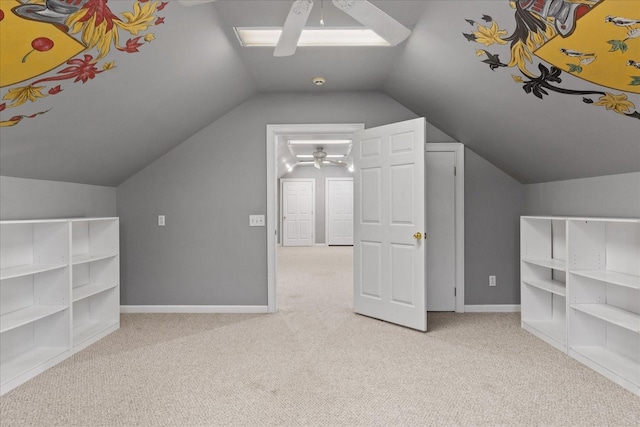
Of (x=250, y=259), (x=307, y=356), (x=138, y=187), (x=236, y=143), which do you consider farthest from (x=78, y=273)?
(x=307, y=356)

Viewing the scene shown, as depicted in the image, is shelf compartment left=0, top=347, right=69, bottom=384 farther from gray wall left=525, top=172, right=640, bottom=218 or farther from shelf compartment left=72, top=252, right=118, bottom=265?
gray wall left=525, top=172, right=640, bottom=218

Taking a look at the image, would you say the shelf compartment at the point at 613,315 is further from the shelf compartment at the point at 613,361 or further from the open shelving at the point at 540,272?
the open shelving at the point at 540,272

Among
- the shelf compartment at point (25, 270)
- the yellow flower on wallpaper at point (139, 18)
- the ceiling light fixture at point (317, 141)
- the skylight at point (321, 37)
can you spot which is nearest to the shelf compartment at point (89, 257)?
the shelf compartment at point (25, 270)

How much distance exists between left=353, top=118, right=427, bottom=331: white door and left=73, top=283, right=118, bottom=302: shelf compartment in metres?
2.52

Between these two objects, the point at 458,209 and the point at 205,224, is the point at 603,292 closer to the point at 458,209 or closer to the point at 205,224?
the point at 458,209

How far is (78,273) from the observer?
3.43 meters

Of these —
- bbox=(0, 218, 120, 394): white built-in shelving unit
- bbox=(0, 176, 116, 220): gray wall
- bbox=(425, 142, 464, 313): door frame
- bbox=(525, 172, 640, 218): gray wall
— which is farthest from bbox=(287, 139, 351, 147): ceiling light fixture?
bbox=(0, 218, 120, 394): white built-in shelving unit

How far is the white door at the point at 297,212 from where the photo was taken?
1110 cm

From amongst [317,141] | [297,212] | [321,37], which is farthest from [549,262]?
[297,212]

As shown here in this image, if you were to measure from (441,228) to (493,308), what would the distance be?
106 cm

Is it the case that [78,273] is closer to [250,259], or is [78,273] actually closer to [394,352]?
[250,259]

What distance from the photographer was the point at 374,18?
1.74 metres

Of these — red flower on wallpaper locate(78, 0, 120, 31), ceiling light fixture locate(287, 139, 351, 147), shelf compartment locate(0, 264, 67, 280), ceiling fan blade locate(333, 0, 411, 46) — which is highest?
ceiling light fixture locate(287, 139, 351, 147)

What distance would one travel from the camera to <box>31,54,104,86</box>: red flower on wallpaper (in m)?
1.95
